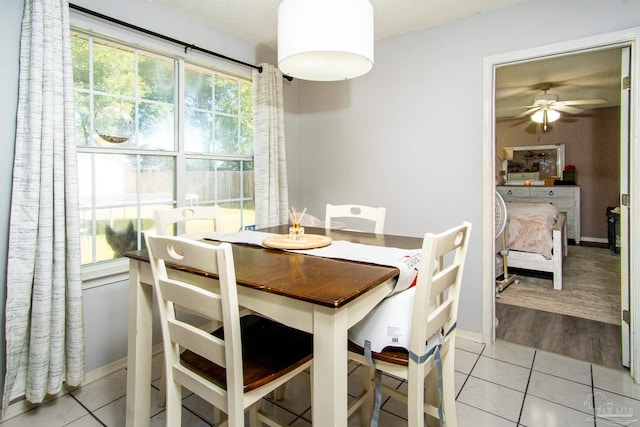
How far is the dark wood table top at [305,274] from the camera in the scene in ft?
3.39

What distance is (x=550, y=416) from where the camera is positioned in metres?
1.70

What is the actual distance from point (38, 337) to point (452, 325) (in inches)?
77.2

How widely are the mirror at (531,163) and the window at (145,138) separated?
5.90 meters

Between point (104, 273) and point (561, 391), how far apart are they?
268 centimetres

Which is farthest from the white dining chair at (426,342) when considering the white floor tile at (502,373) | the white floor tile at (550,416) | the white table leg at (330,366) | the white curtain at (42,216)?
the white curtain at (42,216)

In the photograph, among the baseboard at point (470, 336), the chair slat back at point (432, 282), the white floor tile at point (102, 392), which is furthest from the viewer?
the baseboard at point (470, 336)

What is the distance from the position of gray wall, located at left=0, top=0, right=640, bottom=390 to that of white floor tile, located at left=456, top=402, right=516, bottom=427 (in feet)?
2.98

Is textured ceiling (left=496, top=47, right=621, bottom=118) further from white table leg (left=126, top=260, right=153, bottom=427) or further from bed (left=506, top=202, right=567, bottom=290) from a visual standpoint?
white table leg (left=126, top=260, right=153, bottom=427)

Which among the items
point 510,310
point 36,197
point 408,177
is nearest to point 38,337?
point 36,197

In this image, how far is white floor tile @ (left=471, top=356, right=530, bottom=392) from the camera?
200 cm

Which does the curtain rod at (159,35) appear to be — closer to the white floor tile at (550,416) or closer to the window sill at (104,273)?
the window sill at (104,273)

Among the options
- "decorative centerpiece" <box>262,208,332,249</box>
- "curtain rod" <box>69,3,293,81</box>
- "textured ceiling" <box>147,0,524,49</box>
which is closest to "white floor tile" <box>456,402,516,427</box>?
"decorative centerpiece" <box>262,208,332,249</box>

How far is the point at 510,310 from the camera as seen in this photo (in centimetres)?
308

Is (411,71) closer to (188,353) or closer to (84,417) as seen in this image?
(188,353)
